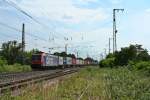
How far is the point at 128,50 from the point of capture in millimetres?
63250

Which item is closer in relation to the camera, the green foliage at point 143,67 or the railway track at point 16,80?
the railway track at point 16,80

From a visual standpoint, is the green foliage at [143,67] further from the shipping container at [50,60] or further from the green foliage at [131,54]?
the shipping container at [50,60]

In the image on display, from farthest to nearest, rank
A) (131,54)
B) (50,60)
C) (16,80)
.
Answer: (50,60) < (131,54) < (16,80)

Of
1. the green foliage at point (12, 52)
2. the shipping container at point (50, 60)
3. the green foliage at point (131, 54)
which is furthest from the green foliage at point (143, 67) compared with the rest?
the green foliage at point (12, 52)

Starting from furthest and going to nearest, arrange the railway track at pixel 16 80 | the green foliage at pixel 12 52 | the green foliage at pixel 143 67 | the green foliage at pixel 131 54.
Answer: the green foliage at pixel 12 52 → the green foliage at pixel 131 54 → the green foliage at pixel 143 67 → the railway track at pixel 16 80

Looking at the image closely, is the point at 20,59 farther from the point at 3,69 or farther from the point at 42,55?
the point at 3,69

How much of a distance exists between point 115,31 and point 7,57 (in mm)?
32722

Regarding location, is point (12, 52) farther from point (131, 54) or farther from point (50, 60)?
point (131, 54)

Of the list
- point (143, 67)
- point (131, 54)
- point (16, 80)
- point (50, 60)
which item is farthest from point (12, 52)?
point (16, 80)

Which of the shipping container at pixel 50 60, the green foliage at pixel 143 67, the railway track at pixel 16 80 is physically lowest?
the railway track at pixel 16 80

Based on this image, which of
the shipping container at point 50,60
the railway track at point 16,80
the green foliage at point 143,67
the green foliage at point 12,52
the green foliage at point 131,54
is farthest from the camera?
the green foliage at point 12,52

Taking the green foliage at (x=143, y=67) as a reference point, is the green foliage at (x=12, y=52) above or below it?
above

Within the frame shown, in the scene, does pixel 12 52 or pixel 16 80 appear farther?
pixel 12 52

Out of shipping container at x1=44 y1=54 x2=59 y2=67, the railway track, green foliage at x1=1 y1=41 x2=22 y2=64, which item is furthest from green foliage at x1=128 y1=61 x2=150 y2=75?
green foliage at x1=1 y1=41 x2=22 y2=64
